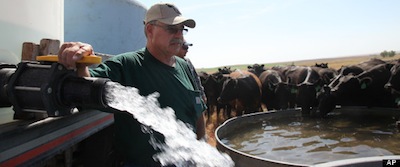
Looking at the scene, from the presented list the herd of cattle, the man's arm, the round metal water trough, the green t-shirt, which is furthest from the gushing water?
the herd of cattle

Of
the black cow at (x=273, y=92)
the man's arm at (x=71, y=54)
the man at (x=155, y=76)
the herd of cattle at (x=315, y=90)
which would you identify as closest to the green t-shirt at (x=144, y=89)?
the man at (x=155, y=76)

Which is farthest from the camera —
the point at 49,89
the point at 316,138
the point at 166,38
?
the point at 316,138

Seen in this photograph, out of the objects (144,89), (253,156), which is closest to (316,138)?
(253,156)

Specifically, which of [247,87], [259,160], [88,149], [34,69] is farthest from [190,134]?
[247,87]

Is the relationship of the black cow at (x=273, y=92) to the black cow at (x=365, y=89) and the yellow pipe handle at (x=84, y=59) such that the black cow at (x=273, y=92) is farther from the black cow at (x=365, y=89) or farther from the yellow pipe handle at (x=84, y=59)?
the yellow pipe handle at (x=84, y=59)

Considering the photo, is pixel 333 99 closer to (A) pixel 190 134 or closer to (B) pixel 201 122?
(B) pixel 201 122

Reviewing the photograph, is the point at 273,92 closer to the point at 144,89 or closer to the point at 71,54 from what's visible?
the point at 144,89

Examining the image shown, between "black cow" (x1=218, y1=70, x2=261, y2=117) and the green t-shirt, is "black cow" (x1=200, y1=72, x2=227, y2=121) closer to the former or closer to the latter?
"black cow" (x1=218, y1=70, x2=261, y2=117)

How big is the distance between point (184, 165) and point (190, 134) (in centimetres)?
23

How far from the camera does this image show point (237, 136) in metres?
7.68

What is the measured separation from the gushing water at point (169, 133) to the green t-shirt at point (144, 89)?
0.22 ft

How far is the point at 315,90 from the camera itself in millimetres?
10938

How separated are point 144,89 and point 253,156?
8.39ft

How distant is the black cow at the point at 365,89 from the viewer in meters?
10.3
